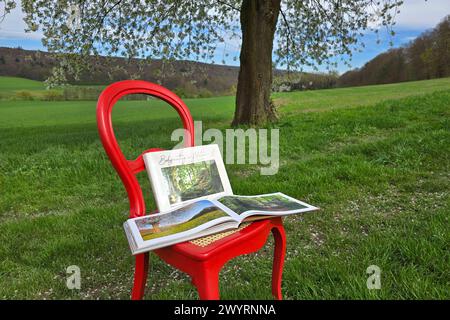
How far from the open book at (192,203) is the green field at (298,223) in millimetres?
706

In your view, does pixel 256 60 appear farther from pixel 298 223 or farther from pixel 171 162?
pixel 171 162

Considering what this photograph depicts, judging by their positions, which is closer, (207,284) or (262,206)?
(207,284)

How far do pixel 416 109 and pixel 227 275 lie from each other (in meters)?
8.57

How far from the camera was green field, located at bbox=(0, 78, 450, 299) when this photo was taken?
253cm

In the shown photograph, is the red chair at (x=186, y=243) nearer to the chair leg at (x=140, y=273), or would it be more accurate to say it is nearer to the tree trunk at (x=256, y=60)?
the chair leg at (x=140, y=273)

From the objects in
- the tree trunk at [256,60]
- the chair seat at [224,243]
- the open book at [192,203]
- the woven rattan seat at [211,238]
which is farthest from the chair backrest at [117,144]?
the tree trunk at [256,60]

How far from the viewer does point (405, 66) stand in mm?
37812

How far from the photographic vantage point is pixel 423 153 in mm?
5535

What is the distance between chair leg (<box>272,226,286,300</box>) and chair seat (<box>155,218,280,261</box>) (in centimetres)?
19

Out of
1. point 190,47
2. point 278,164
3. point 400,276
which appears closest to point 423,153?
point 278,164

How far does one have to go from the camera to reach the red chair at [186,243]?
1571 mm

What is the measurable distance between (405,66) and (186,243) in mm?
42226

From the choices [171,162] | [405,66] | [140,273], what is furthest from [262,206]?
[405,66]

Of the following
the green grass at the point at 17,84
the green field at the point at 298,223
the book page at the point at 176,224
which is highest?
the green grass at the point at 17,84
